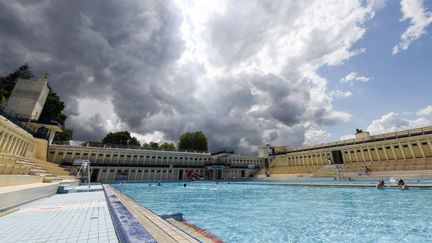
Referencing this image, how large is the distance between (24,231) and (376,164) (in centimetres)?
4572

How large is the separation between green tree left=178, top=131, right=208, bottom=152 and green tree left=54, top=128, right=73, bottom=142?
1160 inches

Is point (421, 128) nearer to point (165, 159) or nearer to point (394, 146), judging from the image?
point (394, 146)

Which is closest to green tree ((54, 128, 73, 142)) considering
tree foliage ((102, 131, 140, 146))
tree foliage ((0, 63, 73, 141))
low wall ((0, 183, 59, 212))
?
tree foliage ((0, 63, 73, 141))

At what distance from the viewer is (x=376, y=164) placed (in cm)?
3538

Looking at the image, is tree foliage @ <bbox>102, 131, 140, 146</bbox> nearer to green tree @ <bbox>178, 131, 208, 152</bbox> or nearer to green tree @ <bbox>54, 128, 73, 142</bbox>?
green tree @ <bbox>54, 128, 73, 142</bbox>

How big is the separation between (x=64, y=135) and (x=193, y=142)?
110 ft

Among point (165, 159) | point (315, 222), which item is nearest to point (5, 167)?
point (315, 222)

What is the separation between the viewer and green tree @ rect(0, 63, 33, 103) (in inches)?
1371

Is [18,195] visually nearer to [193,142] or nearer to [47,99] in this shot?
[47,99]

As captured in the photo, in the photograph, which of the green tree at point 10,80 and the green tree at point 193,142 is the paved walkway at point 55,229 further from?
the green tree at point 193,142

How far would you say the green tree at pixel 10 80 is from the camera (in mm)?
34825

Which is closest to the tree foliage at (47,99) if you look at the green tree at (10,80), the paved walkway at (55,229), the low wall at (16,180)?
the green tree at (10,80)

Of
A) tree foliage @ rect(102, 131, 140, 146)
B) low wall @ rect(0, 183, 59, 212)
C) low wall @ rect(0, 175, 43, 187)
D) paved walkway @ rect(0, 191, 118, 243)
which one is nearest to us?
paved walkway @ rect(0, 191, 118, 243)

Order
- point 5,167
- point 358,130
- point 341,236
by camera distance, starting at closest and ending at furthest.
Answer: point 341,236 → point 5,167 → point 358,130
